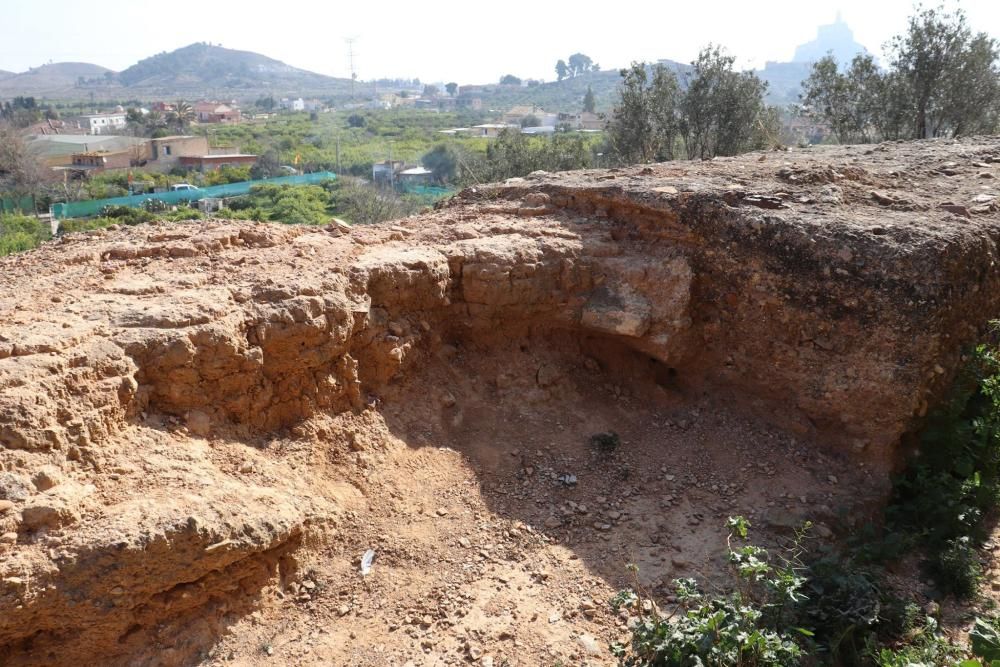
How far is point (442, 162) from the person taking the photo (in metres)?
50.7

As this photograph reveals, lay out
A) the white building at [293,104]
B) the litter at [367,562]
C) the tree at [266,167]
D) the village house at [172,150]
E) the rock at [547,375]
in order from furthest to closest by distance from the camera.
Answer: the white building at [293,104] → the village house at [172,150] → the tree at [266,167] → the rock at [547,375] → the litter at [367,562]

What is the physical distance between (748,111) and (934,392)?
48.8 feet

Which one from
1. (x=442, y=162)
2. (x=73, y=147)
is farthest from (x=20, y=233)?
(x=73, y=147)

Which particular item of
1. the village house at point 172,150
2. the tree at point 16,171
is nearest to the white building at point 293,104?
the village house at point 172,150

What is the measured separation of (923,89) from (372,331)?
16.5 m

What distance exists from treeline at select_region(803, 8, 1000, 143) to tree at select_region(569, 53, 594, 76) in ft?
533

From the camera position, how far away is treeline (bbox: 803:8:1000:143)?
16.2m

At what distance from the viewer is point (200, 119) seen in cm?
9500

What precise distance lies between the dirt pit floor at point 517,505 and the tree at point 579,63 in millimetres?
176106

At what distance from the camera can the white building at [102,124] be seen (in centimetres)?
7938

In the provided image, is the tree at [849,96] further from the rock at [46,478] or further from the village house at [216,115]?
the village house at [216,115]

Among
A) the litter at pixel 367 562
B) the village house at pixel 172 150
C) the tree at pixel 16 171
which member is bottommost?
the litter at pixel 367 562

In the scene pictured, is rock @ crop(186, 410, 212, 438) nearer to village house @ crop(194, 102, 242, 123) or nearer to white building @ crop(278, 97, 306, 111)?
village house @ crop(194, 102, 242, 123)

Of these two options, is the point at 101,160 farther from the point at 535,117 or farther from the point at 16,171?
the point at 535,117
